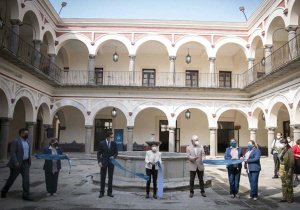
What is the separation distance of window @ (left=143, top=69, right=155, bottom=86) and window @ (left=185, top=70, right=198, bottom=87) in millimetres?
2405

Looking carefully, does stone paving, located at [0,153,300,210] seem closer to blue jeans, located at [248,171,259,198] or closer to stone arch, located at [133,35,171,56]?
blue jeans, located at [248,171,259,198]

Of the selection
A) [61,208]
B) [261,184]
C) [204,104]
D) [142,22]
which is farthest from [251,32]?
[61,208]

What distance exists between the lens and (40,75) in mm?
14664

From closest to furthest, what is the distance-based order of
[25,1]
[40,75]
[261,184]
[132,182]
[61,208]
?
[61,208]
[132,182]
[261,184]
[25,1]
[40,75]

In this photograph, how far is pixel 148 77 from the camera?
67.2ft

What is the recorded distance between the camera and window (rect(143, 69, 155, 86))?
2031 centimetres

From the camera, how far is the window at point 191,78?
20.4 m

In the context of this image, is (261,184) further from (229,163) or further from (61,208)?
(61,208)

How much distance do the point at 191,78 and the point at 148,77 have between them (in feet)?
10.1

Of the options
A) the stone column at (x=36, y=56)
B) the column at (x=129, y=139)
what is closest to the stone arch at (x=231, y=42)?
the column at (x=129, y=139)

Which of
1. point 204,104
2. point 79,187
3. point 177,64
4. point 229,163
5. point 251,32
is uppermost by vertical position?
point 251,32

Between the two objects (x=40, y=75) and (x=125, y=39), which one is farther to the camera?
(x=125, y=39)

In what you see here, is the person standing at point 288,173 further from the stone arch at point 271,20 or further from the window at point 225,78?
the window at point 225,78

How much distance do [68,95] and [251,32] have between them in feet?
39.4
